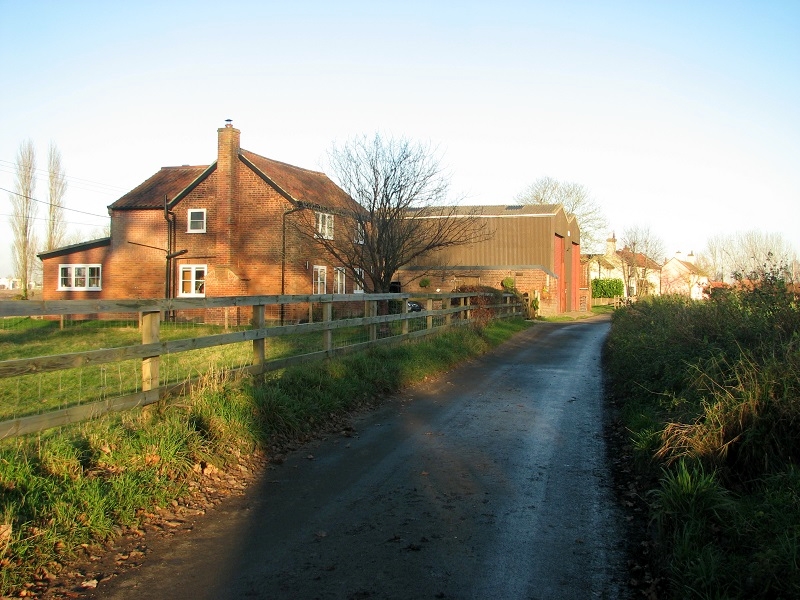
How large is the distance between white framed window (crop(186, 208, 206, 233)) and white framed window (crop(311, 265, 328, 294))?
583 centimetres

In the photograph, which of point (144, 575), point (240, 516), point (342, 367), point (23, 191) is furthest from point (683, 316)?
point (23, 191)

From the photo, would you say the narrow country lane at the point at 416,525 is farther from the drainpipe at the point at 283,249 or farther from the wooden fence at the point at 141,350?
the drainpipe at the point at 283,249

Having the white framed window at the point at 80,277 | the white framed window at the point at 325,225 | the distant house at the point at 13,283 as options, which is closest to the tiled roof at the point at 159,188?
the white framed window at the point at 80,277

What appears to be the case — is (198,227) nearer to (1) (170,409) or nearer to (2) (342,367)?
(2) (342,367)

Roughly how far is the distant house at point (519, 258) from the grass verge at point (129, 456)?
108 feet

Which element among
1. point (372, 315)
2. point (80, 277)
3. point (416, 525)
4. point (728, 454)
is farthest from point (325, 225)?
point (80, 277)

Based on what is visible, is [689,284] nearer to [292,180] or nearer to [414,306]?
[414,306]

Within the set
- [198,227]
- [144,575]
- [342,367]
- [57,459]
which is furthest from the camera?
[198,227]

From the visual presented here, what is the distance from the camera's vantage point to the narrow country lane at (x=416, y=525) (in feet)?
14.2

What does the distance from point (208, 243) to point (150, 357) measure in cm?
2616

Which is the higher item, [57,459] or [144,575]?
[57,459]

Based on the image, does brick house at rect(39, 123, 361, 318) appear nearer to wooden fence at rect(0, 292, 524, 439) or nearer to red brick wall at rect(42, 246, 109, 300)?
red brick wall at rect(42, 246, 109, 300)

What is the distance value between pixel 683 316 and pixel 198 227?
25765 mm

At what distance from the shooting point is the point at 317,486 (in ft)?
20.8
